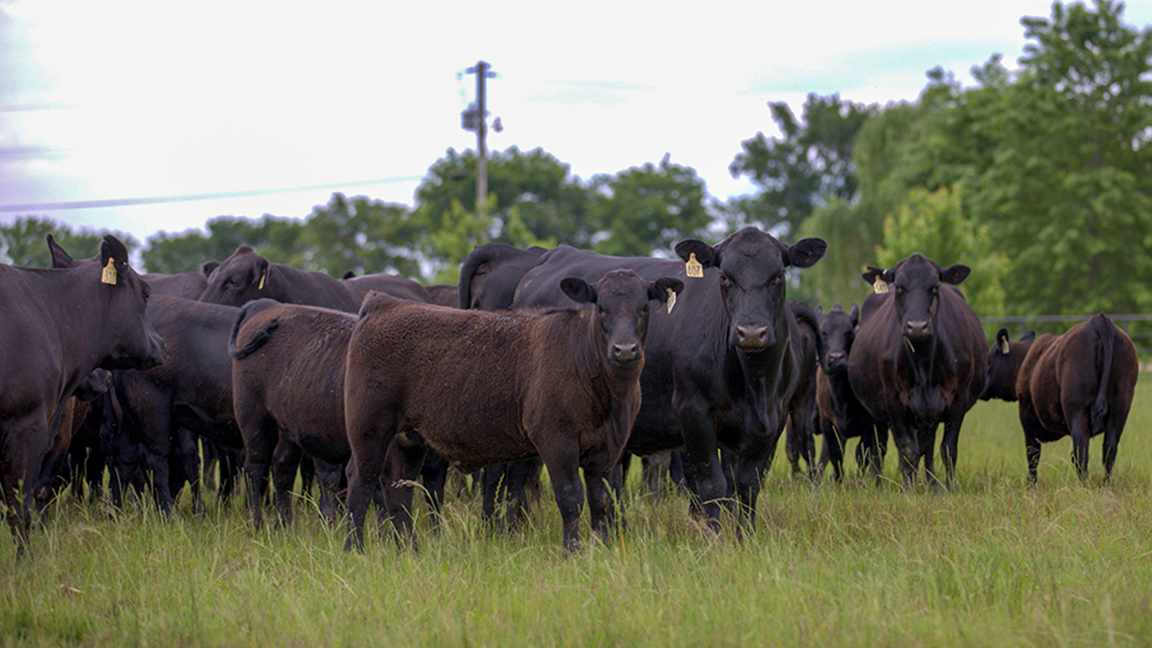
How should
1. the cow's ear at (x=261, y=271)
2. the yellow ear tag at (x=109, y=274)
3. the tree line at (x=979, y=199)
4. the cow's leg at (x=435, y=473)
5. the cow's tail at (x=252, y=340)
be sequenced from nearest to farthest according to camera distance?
the yellow ear tag at (x=109, y=274) < the cow's tail at (x=252, y=340) < the cow's leg at (x=435, y=473) < the cow's ear at (x=261, y=271) < the tree line at (x=979, y=199)

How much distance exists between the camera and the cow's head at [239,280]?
9.89 meters

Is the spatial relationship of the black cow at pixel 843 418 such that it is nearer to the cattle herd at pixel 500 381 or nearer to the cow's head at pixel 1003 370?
the cattle herd at pixel 500 381

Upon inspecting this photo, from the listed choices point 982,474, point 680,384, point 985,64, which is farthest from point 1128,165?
point 680,384

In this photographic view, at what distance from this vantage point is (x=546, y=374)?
5719mm

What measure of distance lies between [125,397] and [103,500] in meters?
0.82

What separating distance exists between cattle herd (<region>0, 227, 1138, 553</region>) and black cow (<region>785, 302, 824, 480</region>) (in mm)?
94

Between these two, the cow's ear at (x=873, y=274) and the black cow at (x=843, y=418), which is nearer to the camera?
the cow's ear at (x=873, y=274)

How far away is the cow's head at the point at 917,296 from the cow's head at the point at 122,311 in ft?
18.8

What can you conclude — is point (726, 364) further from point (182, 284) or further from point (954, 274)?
point (182, 284)

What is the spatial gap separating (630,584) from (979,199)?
33.1 m

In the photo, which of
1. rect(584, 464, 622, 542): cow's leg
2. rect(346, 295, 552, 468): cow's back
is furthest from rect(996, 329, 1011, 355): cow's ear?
rect(346, 295, 552, 468): cow's back

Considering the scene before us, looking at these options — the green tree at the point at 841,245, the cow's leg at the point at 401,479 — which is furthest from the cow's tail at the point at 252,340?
the green tree at the point at 841,245

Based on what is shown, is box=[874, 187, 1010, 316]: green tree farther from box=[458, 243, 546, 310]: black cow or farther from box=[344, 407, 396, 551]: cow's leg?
box=[344, 407, 396, 551]: cow's leg

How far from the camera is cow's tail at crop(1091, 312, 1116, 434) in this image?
812 cm
